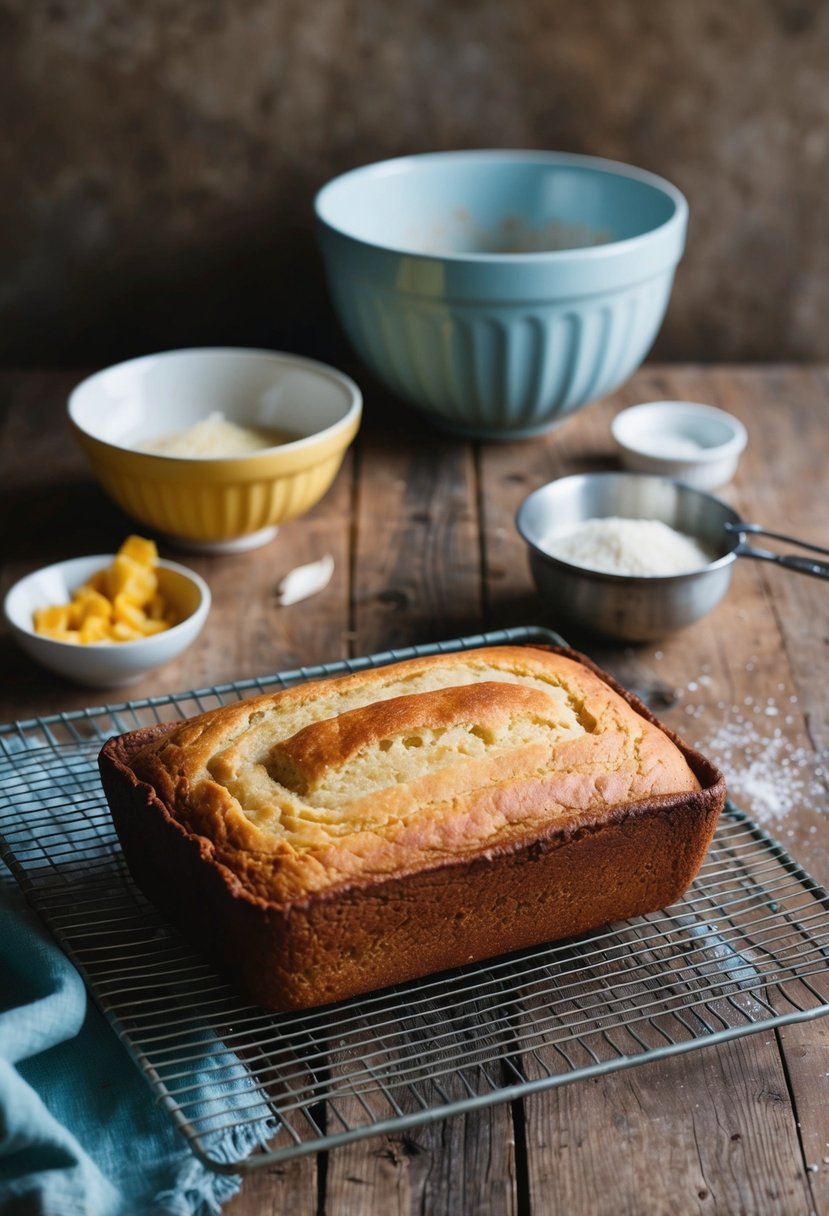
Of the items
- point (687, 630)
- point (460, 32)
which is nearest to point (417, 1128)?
point (687, 630)

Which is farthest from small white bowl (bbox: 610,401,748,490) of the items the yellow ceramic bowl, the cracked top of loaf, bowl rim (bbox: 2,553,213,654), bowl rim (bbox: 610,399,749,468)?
the cracked top of loaf

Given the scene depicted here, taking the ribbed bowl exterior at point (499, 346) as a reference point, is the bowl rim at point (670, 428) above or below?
below

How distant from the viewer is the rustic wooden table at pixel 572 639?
105 centimetres

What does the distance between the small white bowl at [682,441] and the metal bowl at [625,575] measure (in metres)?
0.28

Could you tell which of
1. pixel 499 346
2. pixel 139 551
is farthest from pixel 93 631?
pixel 499 346

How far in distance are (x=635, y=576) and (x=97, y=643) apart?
71cm

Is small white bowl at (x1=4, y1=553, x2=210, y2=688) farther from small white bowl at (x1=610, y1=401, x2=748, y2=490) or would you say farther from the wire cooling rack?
small white bowl at (x1=610, y1=401, x2=748, y2=490)

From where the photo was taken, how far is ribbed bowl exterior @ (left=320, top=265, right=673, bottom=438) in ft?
7.16

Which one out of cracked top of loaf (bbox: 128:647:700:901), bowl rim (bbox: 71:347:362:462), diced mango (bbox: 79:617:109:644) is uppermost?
cracked top of loaf (bbox: 128:647:700:901)

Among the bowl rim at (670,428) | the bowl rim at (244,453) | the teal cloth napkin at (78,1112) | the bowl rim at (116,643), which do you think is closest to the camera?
the teal cloth napkin at (78,1112)

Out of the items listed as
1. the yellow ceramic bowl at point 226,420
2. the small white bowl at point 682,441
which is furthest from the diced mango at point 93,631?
the small white bowl at point 682,441

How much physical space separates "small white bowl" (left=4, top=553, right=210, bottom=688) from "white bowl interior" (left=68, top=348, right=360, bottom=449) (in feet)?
1.30

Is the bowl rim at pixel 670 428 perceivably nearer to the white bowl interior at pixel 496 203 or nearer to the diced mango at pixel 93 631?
the white bowl interior at pixel 496 203

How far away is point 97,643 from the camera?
1.71 meters
